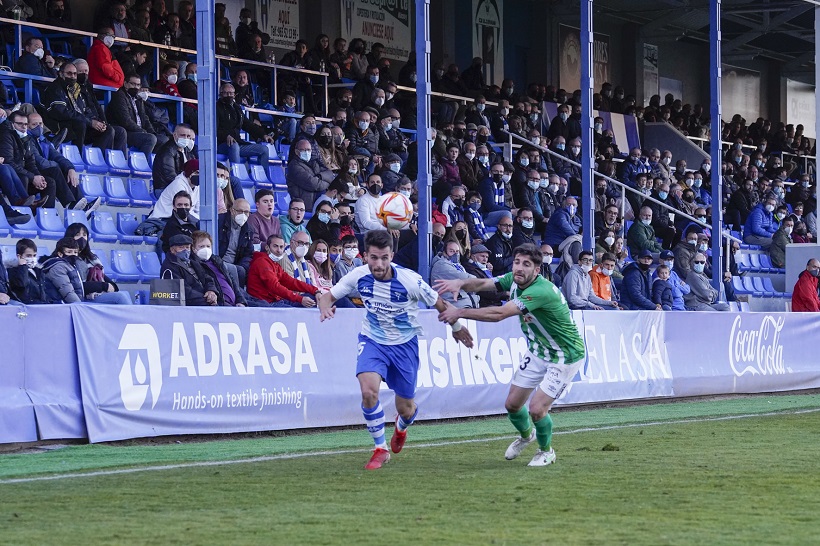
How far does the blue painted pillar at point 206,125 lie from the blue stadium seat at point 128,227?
2.53m

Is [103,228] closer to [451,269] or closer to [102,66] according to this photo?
[102,66]

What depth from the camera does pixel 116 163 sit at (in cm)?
1812

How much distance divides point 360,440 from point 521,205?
11502 mm

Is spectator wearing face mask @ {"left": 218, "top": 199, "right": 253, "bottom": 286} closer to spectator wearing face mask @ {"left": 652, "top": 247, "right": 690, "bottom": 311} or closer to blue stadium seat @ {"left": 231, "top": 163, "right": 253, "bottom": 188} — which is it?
blue stadium seat @ {"left": 231, "top": 163, "right": 253, "bottom": 188}

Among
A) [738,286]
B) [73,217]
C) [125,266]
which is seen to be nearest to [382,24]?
[738,286]

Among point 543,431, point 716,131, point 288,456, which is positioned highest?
point 716,131

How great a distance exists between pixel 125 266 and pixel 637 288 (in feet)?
29.3

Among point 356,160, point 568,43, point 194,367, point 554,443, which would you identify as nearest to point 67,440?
point 194,367

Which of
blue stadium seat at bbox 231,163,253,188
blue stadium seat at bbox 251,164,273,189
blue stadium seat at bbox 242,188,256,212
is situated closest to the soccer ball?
blue stadium seat at bbox 242,188,256,212

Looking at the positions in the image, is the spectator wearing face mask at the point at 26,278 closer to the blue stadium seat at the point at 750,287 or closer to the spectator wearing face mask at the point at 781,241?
the blue stadium seat at the point at 750,287

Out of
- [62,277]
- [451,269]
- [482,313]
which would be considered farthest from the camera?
[451,269]

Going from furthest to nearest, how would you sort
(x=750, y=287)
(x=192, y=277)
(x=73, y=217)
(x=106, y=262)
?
(x=750, y=287) < (x=73, y=217) < (x=106, y=262) < (x=192, y=277)

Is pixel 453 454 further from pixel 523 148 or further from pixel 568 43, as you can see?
pixel 568 43

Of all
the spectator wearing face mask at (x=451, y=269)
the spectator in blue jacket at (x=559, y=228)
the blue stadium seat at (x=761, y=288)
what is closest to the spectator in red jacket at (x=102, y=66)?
the spectator wearing face mask at (x=451, y=269)
